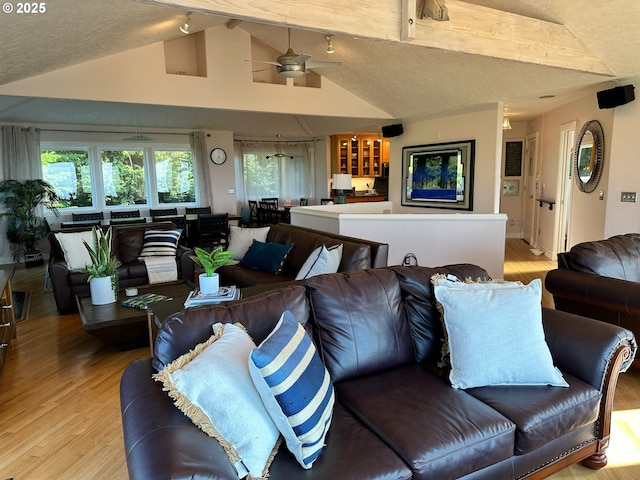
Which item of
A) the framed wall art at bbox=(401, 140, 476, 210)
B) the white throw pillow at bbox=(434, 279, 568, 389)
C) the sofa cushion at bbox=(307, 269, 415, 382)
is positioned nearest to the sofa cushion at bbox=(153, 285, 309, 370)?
the sofa cushion at bbox=(307, 269, 415, 382)

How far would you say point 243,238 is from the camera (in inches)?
190

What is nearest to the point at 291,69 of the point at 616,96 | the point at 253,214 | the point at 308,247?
the point at 308,247

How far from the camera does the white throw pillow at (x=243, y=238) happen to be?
4.77m

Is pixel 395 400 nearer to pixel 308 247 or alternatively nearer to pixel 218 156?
pixel 308 247

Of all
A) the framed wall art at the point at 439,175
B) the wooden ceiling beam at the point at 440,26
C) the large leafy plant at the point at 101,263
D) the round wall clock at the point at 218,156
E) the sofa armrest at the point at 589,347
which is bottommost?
the sofa armrest at the point at 589,347

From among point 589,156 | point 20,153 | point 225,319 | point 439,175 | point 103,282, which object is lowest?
point 103,282

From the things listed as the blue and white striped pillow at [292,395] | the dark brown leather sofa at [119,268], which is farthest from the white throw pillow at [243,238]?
the blue and white striped pillow at [292,395]

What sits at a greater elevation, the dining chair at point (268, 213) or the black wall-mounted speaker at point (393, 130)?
the black wall-mounted speaker at point (393, 130)

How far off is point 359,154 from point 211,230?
515 cm

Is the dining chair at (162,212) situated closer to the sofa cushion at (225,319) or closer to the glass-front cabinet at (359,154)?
the glass-front cabinet at (359,154)

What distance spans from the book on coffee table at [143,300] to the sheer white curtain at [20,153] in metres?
5.21

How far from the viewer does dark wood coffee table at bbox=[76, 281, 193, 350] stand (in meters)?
3.10

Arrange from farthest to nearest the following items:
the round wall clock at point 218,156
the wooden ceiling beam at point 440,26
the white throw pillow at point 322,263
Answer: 1. the round wall clock at point 218,156
2. the white throw pillow at point 322,263
3. the wooden ceiling beam at point 440,26

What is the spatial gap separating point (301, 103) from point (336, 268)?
4012 mm
